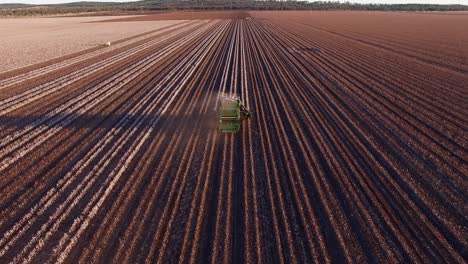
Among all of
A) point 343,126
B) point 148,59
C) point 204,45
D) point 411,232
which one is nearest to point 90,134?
point 343,126

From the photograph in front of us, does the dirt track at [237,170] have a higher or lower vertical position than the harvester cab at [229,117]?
lower

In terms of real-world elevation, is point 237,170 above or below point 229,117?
below

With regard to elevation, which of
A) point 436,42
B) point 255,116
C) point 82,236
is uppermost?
point 436,42

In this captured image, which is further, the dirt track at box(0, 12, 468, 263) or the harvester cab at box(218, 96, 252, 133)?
the harvester cab at box(218, 96, 252, 133)

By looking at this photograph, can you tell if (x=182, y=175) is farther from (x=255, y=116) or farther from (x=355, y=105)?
(x=355, y=105)

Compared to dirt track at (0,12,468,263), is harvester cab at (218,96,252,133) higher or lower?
higher

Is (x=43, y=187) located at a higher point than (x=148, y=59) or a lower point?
lower

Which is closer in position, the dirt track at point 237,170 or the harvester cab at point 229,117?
the dirt track at point 237,170

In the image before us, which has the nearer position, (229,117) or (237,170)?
(237,170)
